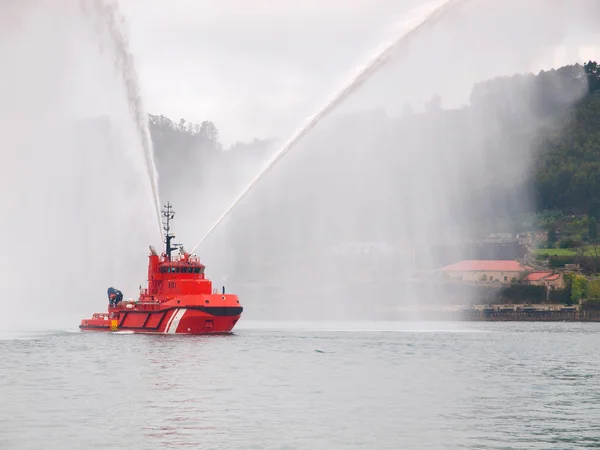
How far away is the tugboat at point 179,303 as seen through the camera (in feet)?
218

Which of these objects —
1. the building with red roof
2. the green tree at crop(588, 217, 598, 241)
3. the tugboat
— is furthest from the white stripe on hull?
the green tree at crop(588, 217, 598, 241)

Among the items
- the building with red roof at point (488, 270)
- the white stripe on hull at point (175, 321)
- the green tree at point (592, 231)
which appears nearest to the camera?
the white stripe on hull at point (175, 321)

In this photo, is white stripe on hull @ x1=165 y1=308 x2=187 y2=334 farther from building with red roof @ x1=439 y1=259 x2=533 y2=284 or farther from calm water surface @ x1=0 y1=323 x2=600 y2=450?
building with red roof @ x1=439 y1=259 x2=533 y2=284

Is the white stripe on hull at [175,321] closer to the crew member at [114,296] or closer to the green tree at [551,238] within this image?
the crew member at [114,296]

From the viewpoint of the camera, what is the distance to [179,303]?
66625mm

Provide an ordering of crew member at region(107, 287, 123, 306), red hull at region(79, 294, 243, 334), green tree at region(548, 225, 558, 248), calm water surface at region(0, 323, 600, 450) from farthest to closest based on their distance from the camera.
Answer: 1. green tree at region(548, 225, 558, 248)
2. crew member at region(107, 287, 123, 306)
3. red hull at region(79, 294, 243, 334)
4. calm water surface at region(0, 323, 600, 450)

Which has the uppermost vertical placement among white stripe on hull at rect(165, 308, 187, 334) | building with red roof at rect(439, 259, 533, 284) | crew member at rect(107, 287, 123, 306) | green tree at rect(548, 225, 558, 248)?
green tree at rect(548, 225, 558, 248)

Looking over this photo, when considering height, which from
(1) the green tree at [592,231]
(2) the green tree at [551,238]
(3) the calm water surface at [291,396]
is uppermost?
(1) the green tree at [592,231]

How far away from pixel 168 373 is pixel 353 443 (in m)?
18.3

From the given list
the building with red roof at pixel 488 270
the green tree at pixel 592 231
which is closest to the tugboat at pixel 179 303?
the building with red roof at pixel 488 270

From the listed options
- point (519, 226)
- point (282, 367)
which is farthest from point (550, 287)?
point (282, 367)

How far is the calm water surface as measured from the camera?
30719 mm

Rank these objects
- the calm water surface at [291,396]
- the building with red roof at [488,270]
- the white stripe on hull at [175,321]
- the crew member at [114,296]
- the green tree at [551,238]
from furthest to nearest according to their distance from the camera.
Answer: the green tree at [551,238] → the building with red roof at [488,270] → the crew member at [114,296] → the white stripe on hull at [175,321] → the calm water surface at [291,396]

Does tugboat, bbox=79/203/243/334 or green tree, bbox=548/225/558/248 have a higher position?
green tree, bbox=548/225/558/248
